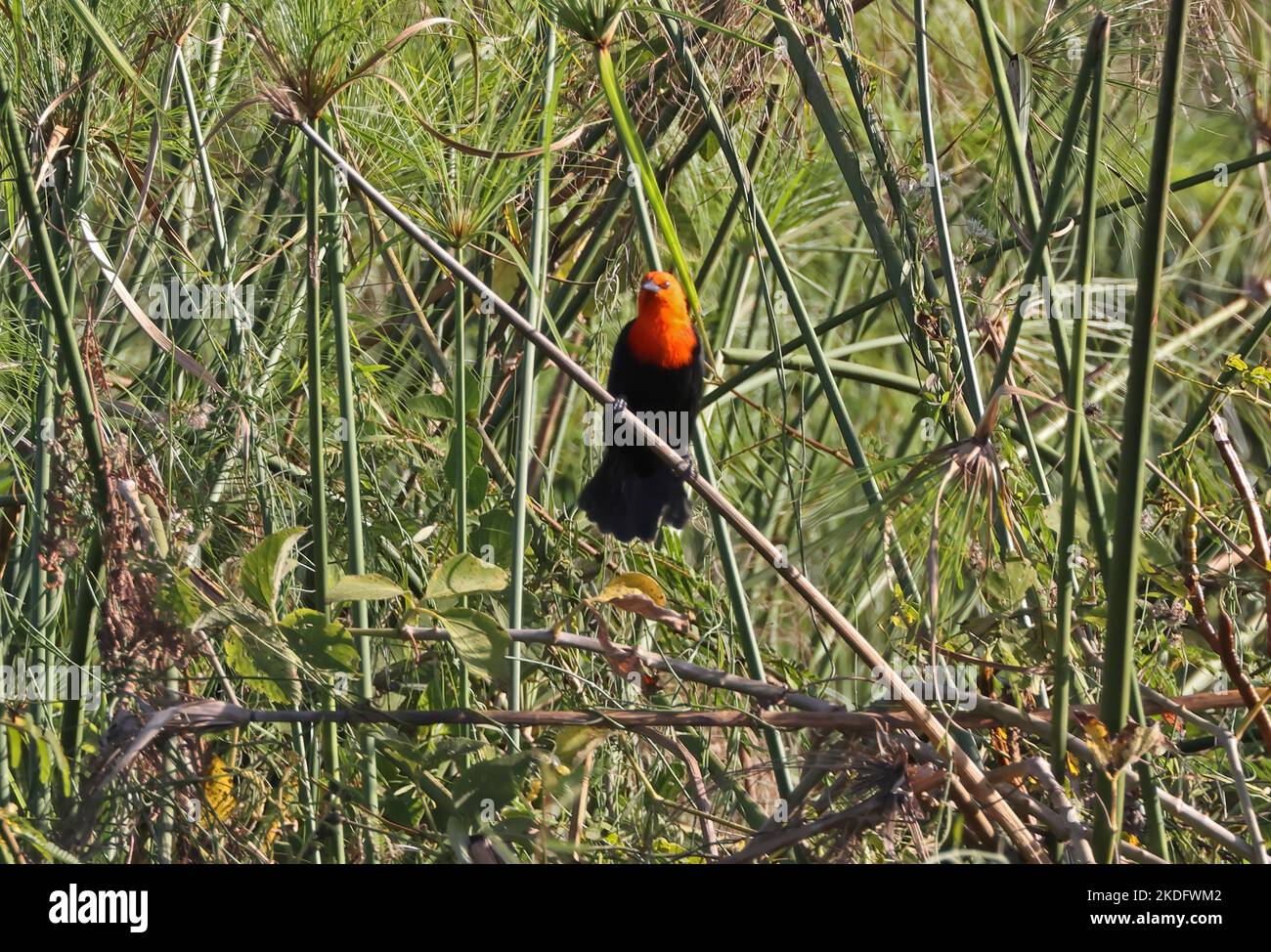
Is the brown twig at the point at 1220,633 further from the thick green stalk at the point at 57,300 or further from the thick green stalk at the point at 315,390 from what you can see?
the thick green stalk at the point at 57,300

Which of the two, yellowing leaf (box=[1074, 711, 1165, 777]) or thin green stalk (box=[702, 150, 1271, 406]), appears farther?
thin green stalk (box=[702, 150, 1271, 406])

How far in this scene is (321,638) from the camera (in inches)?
68.3

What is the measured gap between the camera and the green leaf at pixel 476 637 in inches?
67.7

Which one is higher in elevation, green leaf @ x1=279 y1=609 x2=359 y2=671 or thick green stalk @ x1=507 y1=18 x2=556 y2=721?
thick green stalk @ x1=507 y1=18 x2=556 y2=721

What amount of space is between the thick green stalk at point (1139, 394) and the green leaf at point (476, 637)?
2.59 feet

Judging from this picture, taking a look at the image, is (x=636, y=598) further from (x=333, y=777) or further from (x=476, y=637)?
(x=333, y=777)

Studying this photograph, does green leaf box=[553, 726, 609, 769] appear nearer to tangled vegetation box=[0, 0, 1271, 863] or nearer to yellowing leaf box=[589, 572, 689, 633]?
tangled vegetation box=[0, 0, 1271, 863]

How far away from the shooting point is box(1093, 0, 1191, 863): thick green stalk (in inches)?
50.4

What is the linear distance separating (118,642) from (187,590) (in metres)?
0.26

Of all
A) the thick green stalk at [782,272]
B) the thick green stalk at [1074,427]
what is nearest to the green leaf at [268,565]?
the thick green stalk at [782,272]

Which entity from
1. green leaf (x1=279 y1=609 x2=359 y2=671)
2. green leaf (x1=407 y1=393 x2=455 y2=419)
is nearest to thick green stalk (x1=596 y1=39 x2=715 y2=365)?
green leaf (x1=279 y1=609 x2=359 y2=671)
